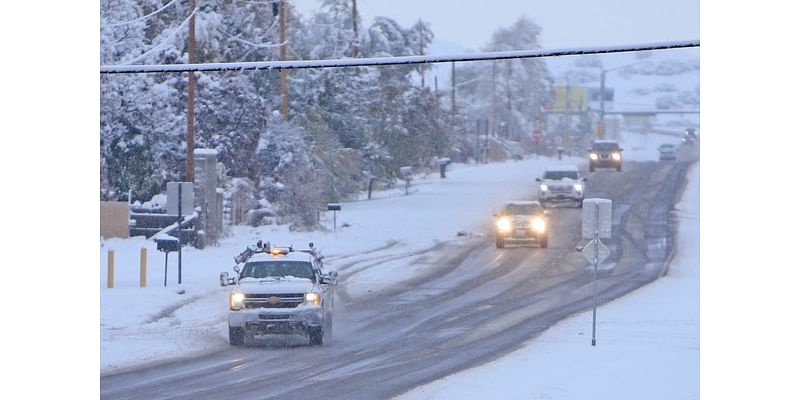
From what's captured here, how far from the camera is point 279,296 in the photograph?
29562 millimetres

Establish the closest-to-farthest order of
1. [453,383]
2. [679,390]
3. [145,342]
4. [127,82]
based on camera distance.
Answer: [453,383], [679,390], [145,342], [127,82]

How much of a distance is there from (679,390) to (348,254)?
2257 cm

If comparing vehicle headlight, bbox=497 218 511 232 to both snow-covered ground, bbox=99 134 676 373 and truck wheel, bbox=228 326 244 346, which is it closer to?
snow-covered ground, bbox=99 134 676 373

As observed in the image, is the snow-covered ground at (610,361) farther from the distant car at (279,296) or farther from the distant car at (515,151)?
the distant car at (515,151)

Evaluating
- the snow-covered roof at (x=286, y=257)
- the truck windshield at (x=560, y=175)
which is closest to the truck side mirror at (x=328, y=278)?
the snow-covered roof at (x=286, y=257)

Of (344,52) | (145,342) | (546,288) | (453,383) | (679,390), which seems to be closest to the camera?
(453,383)

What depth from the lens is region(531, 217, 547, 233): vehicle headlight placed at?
5075 centimetres

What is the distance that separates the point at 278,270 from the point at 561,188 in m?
33.9

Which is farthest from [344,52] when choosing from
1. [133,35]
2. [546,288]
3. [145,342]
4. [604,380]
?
[604,380]

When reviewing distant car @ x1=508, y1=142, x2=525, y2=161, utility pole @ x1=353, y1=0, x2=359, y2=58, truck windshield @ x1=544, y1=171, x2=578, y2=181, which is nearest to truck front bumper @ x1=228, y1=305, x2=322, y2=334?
truck windshield @ x1=544, y1=171, x2=578, y2=181

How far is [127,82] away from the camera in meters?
50.4

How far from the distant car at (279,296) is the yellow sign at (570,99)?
119m

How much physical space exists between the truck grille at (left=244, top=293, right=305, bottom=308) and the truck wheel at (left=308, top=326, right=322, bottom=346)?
0.91m
